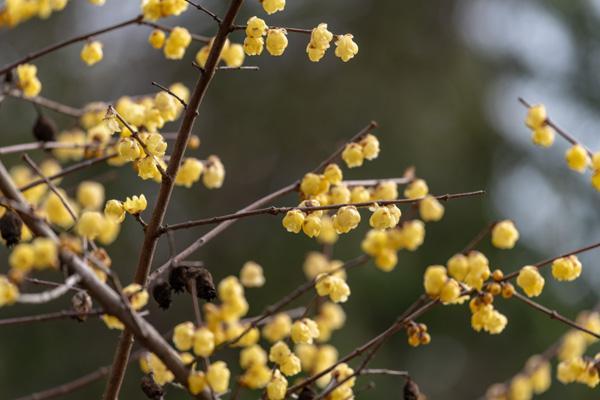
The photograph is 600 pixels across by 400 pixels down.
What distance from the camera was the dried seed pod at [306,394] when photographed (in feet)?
4.34

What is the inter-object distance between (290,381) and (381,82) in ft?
8.78

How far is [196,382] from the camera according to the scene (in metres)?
1.18

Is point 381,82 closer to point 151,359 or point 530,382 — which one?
point 530,382

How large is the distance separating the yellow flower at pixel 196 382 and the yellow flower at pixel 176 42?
58 cm

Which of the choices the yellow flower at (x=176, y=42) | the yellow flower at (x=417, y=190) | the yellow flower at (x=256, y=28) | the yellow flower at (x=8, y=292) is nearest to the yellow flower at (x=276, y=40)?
the yellow flower at (x=256, y=28)

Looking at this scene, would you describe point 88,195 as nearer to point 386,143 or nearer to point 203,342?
point 203,342

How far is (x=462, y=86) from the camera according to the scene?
6109 mm

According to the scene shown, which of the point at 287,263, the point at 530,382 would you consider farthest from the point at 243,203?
the point at 530,382

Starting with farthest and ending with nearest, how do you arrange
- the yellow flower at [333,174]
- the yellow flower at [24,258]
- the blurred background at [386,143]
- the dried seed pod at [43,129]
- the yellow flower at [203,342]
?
the blurred background at [386,143]
the dried seed pod at [43,129]
the yellow flower at [333,174]
the yellow flower at [203,342]
the yellow flower at [24,258]

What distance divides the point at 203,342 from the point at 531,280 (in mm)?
507

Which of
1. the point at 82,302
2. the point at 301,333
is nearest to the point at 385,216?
the point at 301,333

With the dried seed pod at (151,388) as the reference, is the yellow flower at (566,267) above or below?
below

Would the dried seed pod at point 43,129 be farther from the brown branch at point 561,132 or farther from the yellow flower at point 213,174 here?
the brown branch at point 561,132

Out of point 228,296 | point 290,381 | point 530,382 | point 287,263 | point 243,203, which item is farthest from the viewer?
point 243,203
